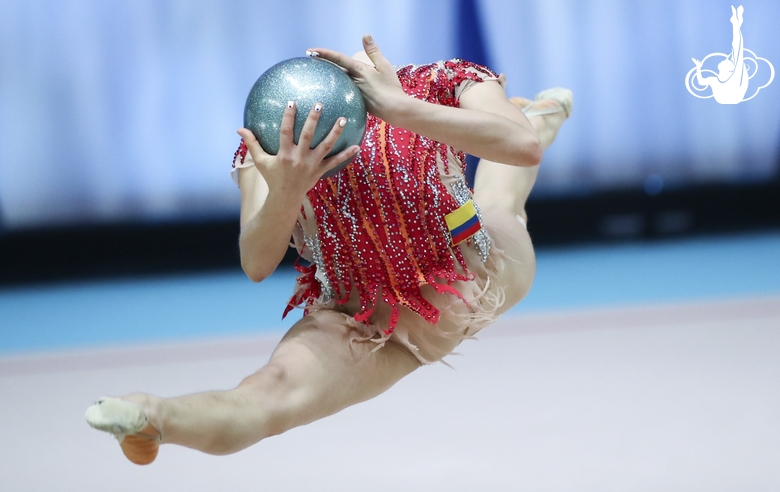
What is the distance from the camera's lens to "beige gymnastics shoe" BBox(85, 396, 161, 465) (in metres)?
1.14

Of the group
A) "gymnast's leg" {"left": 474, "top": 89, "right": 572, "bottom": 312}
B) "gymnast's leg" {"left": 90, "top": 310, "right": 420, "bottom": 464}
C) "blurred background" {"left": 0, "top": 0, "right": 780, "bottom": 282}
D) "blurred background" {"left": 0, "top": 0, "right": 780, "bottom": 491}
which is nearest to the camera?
"gymnast's leg" {"left": 90, "top": 310, "right": 420, "bottom": 464}

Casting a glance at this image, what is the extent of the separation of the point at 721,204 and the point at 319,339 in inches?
159

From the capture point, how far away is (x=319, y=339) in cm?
158

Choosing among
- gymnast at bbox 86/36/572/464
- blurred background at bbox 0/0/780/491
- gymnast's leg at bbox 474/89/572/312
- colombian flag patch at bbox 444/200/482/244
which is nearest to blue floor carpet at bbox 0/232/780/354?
blurred background at bbox 0/0/780/491

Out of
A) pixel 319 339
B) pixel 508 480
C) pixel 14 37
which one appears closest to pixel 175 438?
pixel 319 339

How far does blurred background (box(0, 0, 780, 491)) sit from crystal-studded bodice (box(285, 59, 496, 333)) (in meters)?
1.54

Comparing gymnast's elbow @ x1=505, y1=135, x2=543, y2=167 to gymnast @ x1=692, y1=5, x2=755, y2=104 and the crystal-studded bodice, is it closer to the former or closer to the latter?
the crystal-studded bodice

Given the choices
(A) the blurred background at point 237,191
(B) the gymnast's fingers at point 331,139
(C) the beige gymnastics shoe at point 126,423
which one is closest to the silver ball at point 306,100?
(B) the gymnast's fingers at point 331,139

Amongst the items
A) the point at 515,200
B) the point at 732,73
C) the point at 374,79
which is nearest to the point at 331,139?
the point at 374,79

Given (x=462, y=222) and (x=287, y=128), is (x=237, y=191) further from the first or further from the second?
(x=287, y=128)

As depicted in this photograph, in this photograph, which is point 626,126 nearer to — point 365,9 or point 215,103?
point 365,9

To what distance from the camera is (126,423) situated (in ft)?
3.78

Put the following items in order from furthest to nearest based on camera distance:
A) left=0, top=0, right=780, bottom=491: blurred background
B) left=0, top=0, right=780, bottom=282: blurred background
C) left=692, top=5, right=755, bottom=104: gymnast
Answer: left=692, top=5, right=755, bottom=104: gymnast
left=0, top=0, right=780, bottom=282: blurred background
left=0, top=0, right=780, bottom=491: blurred background

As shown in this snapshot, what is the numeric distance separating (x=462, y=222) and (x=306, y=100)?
43 cm
